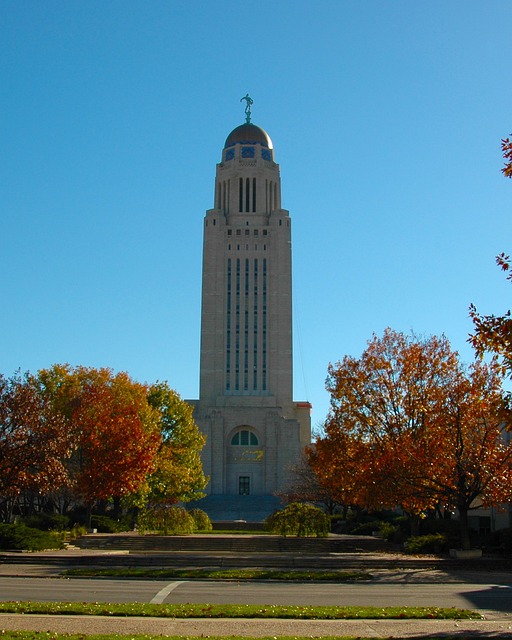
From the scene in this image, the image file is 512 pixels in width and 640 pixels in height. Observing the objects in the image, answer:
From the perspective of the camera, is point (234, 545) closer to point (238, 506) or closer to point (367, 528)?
point (367, 528)

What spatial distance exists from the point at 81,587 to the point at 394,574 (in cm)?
1054

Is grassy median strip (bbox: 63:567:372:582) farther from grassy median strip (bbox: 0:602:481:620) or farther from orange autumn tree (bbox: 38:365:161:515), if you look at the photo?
orange autumn tree (bbox: 38:365:161:515)

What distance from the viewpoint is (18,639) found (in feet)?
41.1

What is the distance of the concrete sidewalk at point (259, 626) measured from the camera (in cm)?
1405

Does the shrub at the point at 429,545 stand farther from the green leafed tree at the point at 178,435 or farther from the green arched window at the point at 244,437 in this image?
the green arched window at the point at 244,437

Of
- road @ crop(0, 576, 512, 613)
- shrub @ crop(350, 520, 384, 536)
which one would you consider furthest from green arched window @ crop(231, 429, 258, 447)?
road @ crop(0, 576, 512, 613)

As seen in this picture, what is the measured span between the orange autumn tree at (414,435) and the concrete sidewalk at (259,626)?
15.0 m

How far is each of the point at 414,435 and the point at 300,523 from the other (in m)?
7.21

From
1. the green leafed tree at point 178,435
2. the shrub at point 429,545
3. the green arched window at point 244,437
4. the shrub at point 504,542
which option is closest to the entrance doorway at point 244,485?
the green arched window at point 244,437

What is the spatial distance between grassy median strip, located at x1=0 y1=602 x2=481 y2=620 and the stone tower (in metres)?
67.8

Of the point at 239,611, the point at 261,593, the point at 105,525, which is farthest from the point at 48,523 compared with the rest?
the point at 239,611

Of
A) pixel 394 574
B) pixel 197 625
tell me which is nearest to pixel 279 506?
pixel 394 574

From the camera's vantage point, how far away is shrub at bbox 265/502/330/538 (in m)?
37.9

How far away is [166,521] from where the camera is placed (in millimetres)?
39750
